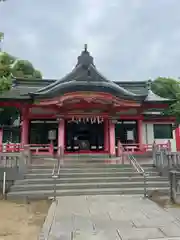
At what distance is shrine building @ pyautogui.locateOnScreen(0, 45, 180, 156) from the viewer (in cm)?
1591

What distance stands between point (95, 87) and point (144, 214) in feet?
36.2

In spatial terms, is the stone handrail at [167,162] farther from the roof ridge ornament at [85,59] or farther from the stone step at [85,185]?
the roof ridge ornament at [85,59]

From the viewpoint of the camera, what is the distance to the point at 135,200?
7.80m

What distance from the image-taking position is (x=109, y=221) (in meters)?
5.52

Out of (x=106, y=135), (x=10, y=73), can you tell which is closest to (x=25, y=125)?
(x=106, y=135)

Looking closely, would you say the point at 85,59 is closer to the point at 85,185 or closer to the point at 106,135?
the point at 106,135

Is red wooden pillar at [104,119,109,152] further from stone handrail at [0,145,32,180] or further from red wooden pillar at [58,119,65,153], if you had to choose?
stone handrail at [0,145,32,180]

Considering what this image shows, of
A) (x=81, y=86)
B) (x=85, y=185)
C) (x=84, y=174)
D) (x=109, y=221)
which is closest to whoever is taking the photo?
(x=109, y=221)

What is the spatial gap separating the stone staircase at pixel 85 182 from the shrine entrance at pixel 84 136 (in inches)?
272

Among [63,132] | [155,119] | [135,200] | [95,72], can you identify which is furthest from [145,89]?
[135,200]

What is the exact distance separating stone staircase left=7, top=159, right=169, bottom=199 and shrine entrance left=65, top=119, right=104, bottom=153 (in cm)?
691

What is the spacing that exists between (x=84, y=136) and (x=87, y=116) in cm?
241

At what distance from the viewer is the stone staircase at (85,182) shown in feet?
28.5

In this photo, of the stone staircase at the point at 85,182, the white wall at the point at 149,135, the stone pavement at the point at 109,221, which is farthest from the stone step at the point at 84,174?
the white wall at the point at 149,135
